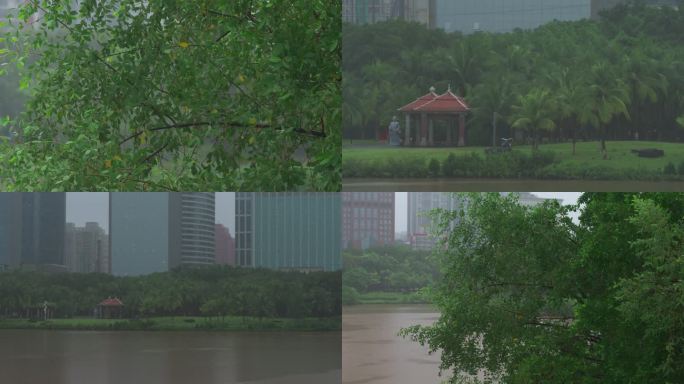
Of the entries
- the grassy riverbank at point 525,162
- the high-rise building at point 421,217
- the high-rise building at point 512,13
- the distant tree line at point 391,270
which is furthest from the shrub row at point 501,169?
the distant tree line at point 391,270

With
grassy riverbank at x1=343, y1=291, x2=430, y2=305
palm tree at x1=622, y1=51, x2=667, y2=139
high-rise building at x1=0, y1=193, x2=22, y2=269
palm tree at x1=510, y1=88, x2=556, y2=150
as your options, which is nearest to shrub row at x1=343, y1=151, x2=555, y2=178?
palm tree at x1=510, y1=88, x2=556, y2=150

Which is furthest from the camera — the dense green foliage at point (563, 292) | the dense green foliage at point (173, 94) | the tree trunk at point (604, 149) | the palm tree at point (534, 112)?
the dense green foliage at point (173, 94)

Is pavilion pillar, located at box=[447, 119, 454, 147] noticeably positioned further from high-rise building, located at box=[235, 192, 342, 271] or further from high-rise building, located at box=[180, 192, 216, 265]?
high-rise building, located at box=[180, 192, 216, 265]

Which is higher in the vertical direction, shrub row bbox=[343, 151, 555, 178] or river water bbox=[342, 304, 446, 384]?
shrub row bbox=[343, 151, 555, 178]

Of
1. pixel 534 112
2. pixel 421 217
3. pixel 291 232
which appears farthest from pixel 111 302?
pixel 421 217

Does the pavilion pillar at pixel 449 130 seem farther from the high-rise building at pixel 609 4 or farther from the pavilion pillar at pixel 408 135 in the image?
the high-rise building at pixel 609 4

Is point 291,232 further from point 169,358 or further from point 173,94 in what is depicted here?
point 173,94
